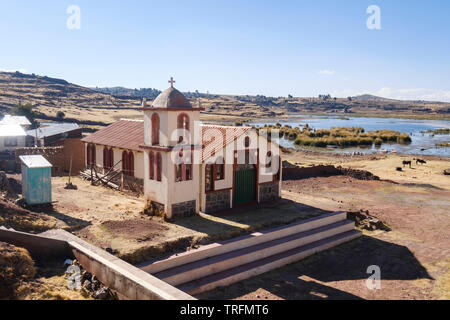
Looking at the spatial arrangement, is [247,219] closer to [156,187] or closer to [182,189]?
[182,189]

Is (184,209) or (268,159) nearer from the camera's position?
(184,209)

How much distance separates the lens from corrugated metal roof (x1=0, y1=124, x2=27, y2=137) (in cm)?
2964

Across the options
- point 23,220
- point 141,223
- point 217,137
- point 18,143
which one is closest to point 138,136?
point 217,137

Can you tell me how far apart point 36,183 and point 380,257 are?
543 inches

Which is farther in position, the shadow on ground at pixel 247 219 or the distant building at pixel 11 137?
the distant building at pixel 11 137

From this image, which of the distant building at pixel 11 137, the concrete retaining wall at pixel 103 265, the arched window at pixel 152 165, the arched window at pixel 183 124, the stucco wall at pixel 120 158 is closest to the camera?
the concrete retaining wall at pixel 103 265

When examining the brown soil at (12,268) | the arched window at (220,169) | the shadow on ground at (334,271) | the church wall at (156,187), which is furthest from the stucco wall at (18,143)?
the shadow on ground at (334,271)

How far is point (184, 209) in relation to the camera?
15.7 m

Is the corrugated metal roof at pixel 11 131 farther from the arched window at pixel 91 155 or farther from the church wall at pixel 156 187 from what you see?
the church wall at pixel 156 187

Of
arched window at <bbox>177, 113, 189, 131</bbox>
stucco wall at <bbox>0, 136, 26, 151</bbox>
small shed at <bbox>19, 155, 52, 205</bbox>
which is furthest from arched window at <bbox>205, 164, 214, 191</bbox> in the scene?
stucco wall at <bbox>0, 136, 26, 151</bbox>

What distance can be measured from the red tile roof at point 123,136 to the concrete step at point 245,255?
9145 millimetres

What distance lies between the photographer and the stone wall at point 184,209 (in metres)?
15.4

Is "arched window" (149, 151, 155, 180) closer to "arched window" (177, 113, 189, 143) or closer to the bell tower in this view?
the bell tower
